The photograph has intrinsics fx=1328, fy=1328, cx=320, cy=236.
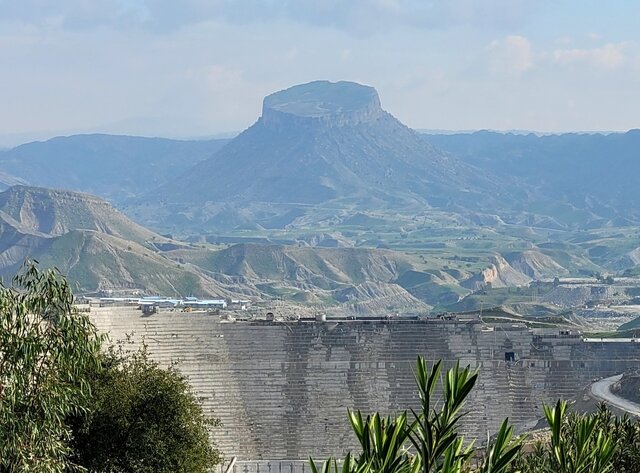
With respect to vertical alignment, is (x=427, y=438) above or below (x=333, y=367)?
above

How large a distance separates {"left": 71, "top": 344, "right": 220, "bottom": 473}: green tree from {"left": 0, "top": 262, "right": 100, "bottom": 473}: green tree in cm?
1743

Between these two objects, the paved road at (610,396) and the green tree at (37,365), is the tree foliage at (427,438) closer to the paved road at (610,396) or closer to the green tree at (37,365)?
the green tree at (37,365)

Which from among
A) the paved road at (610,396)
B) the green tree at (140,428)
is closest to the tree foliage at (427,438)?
the green tree at (140,428)

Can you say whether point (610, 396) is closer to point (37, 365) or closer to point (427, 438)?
point (37, 365)

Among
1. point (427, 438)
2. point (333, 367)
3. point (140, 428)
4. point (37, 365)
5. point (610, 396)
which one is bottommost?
point (610, 396)

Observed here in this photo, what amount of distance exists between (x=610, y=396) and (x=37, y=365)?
49.0 metres

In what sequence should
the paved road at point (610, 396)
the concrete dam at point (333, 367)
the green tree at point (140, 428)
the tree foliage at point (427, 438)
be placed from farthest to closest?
the concrete dam at point (333, 367) < the paved road at point (610, 396) < the green tree at point (140, 428) < the tree foliage at point (427, 438)

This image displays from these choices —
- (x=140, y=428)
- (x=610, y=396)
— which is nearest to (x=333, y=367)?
(x=610, y=396)

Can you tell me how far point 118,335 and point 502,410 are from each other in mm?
21900

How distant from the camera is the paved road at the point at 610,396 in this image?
6638cm

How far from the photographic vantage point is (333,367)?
77.4 metres

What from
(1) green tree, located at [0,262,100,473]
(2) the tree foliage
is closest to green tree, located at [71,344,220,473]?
(1) green tree, located at [0,262,100,473]

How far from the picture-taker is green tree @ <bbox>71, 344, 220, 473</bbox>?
152ft

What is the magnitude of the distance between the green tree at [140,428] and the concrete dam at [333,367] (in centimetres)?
2376
